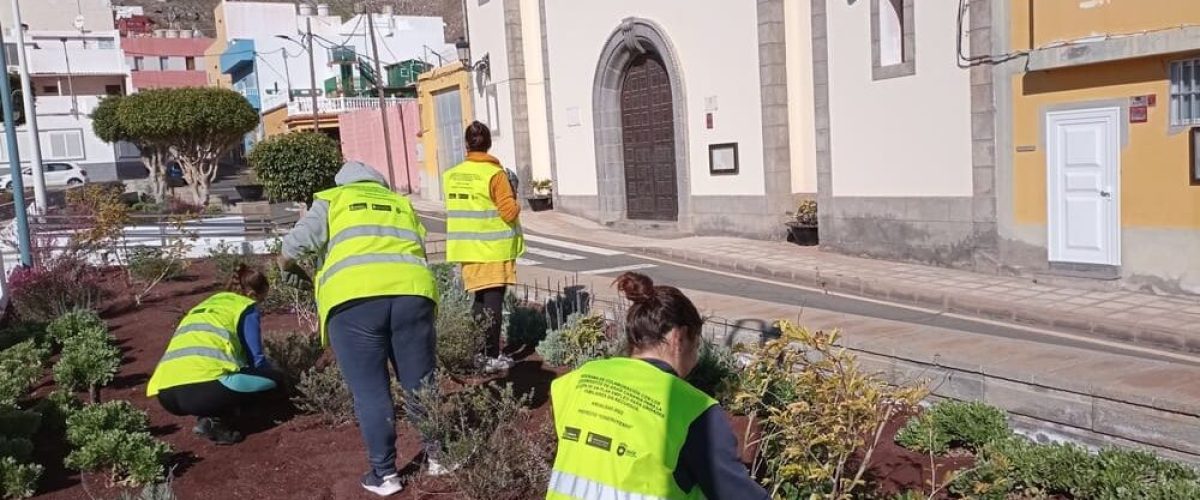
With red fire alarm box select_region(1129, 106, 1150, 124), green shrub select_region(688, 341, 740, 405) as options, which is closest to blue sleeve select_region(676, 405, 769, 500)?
green shrub select_region(688, 341, 740, 405)

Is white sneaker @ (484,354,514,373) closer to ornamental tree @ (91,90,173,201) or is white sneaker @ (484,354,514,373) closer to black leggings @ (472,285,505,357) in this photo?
black leggings @ (472,285,505,357)

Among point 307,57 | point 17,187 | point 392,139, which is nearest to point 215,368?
point 17,187

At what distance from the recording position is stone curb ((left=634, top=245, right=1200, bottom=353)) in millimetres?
7871

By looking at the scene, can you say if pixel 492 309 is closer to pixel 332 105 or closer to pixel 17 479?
pixel 17 479

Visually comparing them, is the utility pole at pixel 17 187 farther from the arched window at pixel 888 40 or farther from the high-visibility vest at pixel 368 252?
the arched window at pixel 888 40

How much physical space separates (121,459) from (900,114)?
948cm

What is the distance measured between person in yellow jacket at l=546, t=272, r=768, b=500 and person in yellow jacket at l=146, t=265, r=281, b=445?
3258 millimetres

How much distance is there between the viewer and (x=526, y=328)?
6777 millimetres

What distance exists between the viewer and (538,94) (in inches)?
796

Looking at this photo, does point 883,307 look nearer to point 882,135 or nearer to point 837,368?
point 882,135

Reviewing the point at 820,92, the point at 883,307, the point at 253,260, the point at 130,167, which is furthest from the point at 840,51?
the point at 130,167

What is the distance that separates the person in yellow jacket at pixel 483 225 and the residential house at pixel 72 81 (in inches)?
1753

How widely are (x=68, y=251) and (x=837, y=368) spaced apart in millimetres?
8656

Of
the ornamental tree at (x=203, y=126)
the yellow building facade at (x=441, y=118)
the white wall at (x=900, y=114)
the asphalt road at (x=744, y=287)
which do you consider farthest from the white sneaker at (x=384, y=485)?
the ornamental tree at (x=203, y=126)
